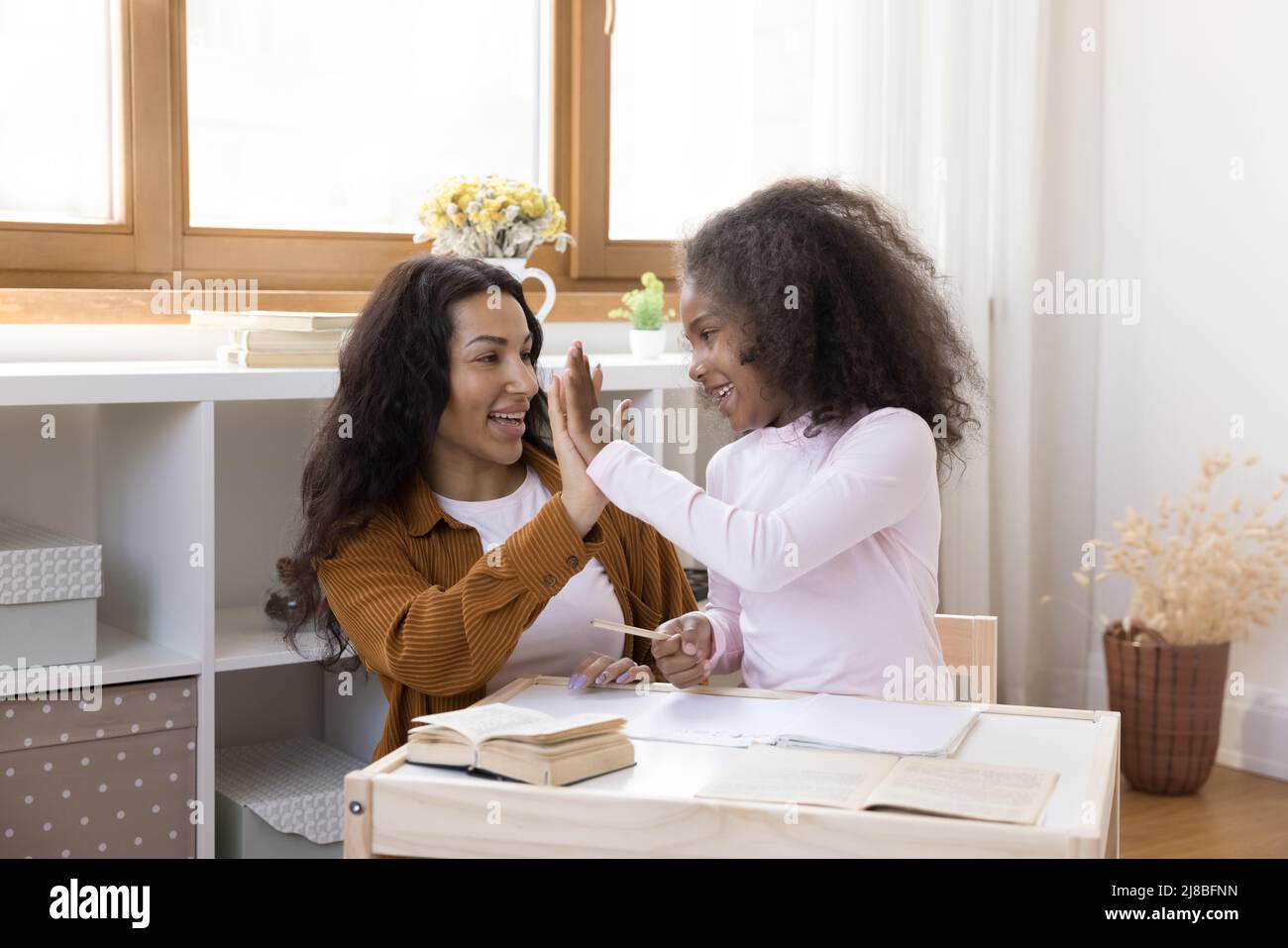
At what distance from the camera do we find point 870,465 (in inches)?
65.5

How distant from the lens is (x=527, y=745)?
1.29 meters

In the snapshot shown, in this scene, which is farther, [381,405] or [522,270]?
[522,270]

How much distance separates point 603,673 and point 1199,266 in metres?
2.33

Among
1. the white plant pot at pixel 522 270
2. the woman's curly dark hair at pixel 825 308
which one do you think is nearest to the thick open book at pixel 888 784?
the woman's curly dark hair at pixel 825 308

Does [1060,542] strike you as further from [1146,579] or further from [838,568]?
[838,568]

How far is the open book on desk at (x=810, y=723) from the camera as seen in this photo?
1405 millimetres

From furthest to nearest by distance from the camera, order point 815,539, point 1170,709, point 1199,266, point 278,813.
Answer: point 1199,266
point 1170,709
point 278,813
point 815,539

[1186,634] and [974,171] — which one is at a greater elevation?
[974,171]

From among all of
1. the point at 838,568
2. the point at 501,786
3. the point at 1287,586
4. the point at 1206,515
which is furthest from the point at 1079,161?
the point at 501,786

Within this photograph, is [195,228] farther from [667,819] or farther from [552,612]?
[667,819]

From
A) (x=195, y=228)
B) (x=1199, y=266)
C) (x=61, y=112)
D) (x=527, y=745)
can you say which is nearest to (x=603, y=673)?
(x=527, y=745)

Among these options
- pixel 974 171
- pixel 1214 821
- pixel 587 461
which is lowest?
pixel 1214 821

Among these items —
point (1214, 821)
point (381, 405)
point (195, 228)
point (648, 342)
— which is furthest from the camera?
point (1214, 821)

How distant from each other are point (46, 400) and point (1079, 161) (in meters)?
2.62
